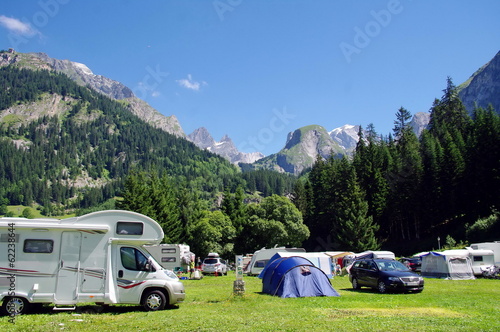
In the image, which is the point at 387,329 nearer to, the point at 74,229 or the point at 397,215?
the point at 74,229

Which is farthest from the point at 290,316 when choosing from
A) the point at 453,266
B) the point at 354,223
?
the point at 354,223

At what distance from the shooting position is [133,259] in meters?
12.5

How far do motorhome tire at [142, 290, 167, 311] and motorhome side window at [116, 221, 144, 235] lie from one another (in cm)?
206

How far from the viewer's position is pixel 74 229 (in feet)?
39.4

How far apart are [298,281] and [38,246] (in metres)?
9.98

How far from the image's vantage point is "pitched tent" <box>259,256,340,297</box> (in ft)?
52.2

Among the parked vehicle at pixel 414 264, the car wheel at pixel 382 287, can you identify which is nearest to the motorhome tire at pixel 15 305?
the car wheel at pixel 382 287

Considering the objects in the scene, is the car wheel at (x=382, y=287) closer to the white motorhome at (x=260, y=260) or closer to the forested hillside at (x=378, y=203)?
the white motorhome at (x=260, y=260)

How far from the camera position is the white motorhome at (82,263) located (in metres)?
11.6

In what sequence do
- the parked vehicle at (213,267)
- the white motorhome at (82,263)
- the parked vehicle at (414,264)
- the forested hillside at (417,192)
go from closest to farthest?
the white motorhome at (82,263) → the parked vehicle at (414,264) → the parked vehicle at (213,267) → the forested hillside at (417,192)

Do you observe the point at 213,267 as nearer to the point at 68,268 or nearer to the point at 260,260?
the point at 260,260

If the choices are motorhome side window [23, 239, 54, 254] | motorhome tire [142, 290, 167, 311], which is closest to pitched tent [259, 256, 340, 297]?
motorhome tire [142, 290, 167, 311]

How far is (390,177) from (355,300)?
48155 millimetres

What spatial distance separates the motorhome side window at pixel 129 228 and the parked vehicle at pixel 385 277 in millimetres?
11470
